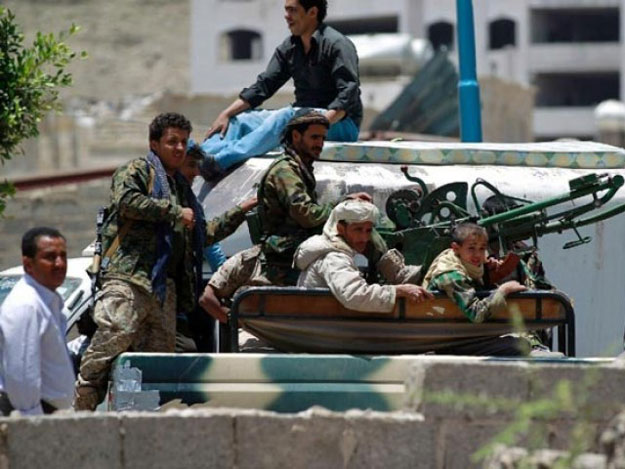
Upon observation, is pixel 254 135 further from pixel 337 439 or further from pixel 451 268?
pixel 337 439

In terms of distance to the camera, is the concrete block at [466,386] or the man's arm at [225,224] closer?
the concrete block at [466,386]

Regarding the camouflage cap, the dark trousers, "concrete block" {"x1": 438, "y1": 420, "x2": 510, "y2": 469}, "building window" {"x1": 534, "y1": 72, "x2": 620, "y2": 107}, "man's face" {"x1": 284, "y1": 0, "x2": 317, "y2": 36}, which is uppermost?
"building window" {"x1": 534, "y1": 72, "x2": 620, "y2": 107}

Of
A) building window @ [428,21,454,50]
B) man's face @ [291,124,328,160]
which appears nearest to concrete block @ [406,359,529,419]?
man's face @ [291,124,328,160]

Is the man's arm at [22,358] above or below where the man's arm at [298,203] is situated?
below

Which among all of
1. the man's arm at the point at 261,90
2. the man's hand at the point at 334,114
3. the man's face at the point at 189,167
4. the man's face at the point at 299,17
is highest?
the man's face at the point at 299,17

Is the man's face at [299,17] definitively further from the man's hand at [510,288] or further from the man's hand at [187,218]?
the man's hand at [510,288]

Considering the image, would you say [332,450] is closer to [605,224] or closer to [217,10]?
[605,224]

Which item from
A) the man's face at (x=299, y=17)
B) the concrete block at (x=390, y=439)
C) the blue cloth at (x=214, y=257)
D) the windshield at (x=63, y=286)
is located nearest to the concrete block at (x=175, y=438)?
the concrete block at (x=390, y=439)

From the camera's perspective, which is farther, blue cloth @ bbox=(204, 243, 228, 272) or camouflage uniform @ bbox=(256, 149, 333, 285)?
blue cloth @ bbox=(204, 243, 228, 272)

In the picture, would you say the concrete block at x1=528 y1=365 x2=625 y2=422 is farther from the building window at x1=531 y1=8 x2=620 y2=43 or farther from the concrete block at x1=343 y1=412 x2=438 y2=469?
the building window at x1=531 y1=8 x2=620 y2=43

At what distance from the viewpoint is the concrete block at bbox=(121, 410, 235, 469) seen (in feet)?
21.0

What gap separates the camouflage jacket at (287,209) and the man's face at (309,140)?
2.3 inches

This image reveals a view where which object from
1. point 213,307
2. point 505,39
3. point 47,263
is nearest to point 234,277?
point 213,307

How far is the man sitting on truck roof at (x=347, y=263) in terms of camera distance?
7750mm
